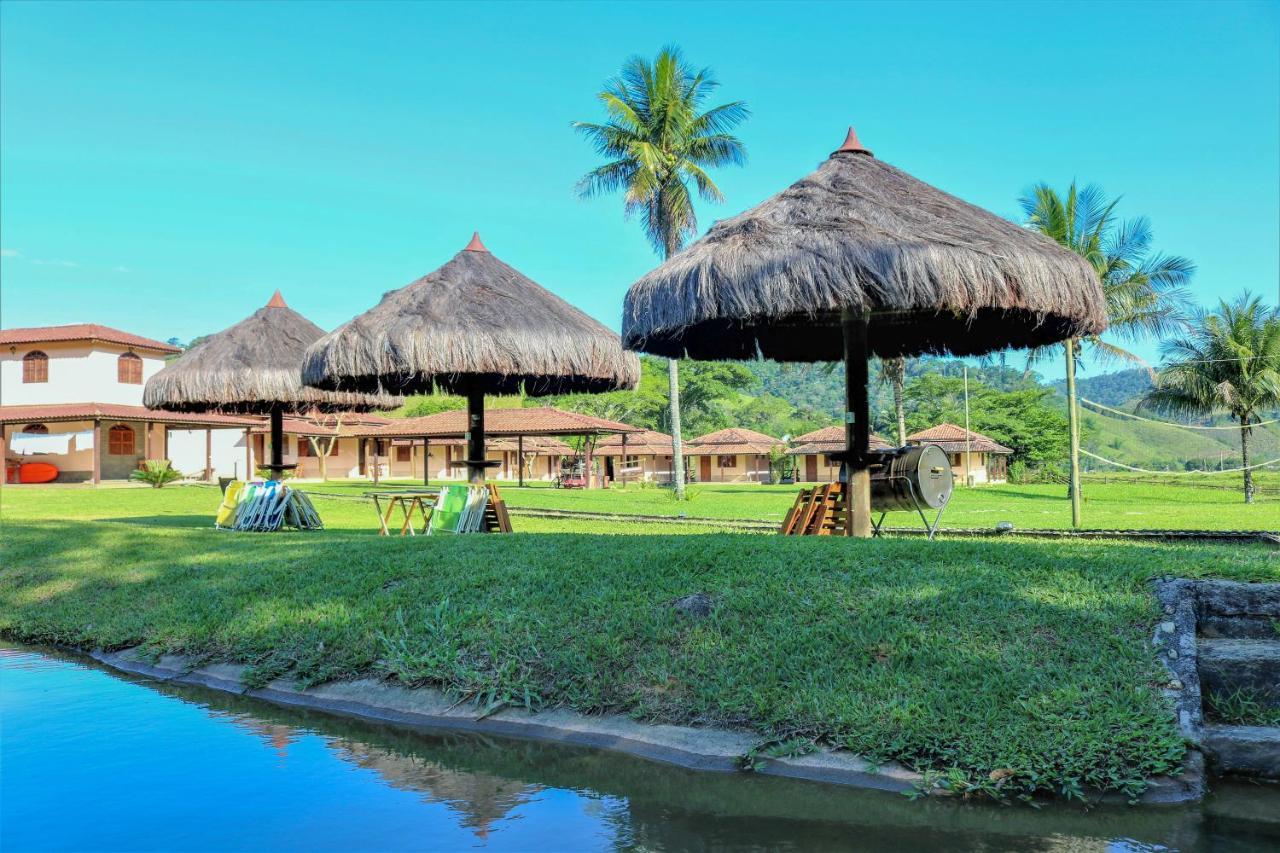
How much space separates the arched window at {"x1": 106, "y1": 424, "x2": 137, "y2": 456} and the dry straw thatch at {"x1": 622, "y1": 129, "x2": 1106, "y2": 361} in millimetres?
28581

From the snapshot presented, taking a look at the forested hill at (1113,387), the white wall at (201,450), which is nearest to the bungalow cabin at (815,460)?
the white wall at (201,450)

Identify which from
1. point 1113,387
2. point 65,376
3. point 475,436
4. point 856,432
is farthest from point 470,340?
point 1113,387

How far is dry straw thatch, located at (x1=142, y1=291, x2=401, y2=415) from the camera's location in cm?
1123

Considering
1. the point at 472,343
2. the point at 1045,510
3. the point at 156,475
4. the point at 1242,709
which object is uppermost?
the point at 472,343

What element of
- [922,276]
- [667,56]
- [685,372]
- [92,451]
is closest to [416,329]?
[922,276]

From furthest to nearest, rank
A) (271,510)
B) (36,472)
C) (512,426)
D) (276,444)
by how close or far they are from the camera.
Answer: (512,426)
(36,472)
(276,444)
(271,510)

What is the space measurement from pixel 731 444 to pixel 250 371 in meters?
37.9

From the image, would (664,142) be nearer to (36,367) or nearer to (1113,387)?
(36,367)

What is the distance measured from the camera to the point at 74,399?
29.5m

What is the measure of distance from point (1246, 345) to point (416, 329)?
2809cm

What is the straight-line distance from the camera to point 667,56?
24172mm

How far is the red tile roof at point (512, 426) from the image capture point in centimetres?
3406

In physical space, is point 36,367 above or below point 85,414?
above

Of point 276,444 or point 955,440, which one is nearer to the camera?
point 276,444
